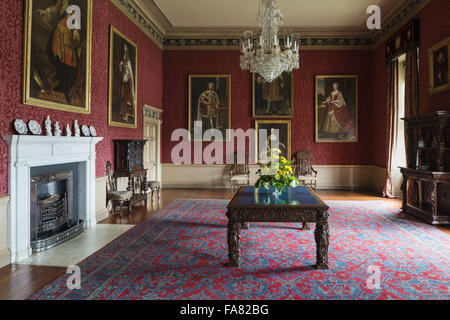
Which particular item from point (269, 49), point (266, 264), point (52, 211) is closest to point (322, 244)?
point (266, 264)

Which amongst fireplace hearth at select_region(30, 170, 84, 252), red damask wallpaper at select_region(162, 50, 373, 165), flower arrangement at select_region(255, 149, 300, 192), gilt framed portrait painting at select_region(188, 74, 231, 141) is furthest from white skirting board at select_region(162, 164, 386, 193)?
flower arrangement at select_region(255, 149, 300, 192)

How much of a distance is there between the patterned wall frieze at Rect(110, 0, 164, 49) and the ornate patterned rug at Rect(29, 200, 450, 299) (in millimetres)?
5254

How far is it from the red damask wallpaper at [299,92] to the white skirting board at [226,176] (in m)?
0.25

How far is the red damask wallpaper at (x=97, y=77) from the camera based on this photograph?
3.92 m

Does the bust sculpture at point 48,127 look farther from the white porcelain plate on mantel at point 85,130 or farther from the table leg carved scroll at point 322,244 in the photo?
the table leg carved scroll at point 322,244

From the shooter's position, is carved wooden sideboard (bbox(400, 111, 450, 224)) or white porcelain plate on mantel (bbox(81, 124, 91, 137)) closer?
white porcelain plate on mantel (bbox(81, 124, 91, 137))

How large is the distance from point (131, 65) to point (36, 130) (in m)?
4.33

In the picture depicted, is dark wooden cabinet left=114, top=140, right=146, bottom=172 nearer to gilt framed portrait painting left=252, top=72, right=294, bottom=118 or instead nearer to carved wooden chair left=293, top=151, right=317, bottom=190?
gilt framed portrait painting left=252, top=72, right=294, bottom=118

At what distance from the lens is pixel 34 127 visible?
4.38 metres

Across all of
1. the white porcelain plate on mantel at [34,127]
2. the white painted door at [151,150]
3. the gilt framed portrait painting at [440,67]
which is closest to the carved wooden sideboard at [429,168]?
the gilt framed portrait painting at [440,67]

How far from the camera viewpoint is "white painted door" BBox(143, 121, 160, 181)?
980 cm
